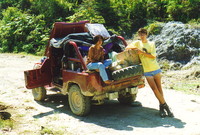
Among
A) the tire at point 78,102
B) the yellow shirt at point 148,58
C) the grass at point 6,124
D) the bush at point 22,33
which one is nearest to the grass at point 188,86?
the yellow shirt at point 148,58

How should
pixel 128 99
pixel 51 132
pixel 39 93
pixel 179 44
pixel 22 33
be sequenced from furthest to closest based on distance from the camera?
pixel 22 33 → pixel 179 44 → pixel 39 93 → pixel 128 99 → pixel 51 132

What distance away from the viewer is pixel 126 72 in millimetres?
6004

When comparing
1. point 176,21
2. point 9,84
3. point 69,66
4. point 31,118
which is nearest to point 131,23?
point 176,21

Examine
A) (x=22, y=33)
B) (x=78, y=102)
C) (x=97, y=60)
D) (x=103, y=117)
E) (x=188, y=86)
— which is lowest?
(x=103, y=117)

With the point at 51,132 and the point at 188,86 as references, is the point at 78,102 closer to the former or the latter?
the point at 51,132

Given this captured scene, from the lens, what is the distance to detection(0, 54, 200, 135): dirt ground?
5531mm

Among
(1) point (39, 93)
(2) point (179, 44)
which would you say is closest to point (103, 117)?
(1) point (39, 93)

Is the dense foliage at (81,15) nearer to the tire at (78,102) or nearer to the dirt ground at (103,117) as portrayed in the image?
the dirt ground at (103,117)

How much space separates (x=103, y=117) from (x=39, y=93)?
2435 mm

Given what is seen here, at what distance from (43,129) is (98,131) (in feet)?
3.78

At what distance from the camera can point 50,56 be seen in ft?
25.3

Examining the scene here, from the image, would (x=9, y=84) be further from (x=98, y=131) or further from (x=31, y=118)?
(x=98, y=131)

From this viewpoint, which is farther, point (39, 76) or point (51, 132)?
point (39, 76)

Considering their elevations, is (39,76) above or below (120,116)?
above
